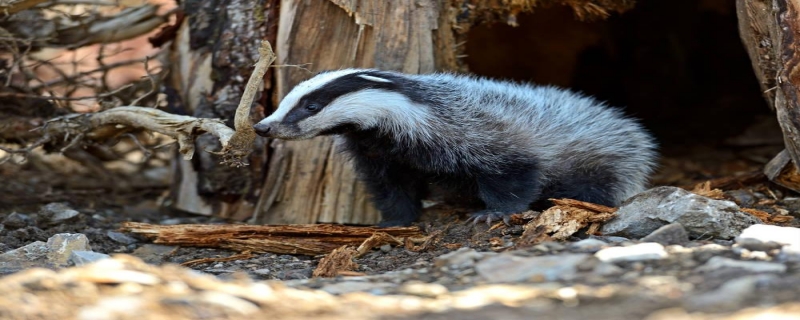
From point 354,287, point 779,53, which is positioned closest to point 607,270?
point 354,287

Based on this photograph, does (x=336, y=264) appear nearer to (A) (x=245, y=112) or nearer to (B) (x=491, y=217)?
(A) (x=245, y=112)

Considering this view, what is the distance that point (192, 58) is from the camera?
6430 millimetres

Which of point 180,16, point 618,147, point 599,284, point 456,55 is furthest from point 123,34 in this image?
point 599,284

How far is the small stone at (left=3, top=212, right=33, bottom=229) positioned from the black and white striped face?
187 cm

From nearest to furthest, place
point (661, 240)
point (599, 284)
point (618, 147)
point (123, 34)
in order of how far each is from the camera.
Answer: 1. point (599, 284)
2. point (661, 240)
3. point (618, 147)
4. point (123, 34)

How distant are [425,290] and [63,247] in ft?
7.40

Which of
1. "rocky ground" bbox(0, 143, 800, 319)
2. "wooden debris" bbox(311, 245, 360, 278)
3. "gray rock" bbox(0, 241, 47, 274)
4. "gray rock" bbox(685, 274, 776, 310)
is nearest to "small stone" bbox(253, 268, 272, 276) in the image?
"rocky ground" bbox(0, 143, 800, 319)

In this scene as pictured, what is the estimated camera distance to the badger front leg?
573 centimetres

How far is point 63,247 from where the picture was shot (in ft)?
15.0

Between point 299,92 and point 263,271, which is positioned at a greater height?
point 299,92

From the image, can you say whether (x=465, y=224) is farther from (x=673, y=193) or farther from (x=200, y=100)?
(x=200, y=100)

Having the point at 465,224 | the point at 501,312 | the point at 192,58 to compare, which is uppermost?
the point at 192,58

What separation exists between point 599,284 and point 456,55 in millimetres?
3423

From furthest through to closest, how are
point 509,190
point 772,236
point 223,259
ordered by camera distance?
point 509,190, point 223,259, point 772,236
